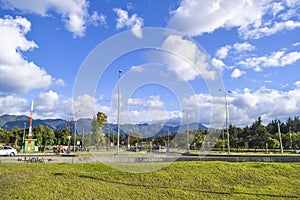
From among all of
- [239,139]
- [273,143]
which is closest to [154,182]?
[273,143]

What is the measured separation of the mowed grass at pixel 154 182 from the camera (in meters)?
11.6

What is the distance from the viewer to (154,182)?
13.6m

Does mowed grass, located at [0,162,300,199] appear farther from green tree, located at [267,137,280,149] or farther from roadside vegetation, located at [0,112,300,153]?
green tree, located at [267,137,280,149]

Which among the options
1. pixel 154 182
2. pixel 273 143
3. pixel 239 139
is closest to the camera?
pixel 154 182

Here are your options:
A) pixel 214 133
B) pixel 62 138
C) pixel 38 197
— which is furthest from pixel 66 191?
pixel 62 138

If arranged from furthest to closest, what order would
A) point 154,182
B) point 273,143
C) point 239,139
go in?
1. point 239,139
2. point 273,143
3. point 154,182

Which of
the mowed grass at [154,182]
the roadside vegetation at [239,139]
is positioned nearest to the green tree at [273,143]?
the roadside vegetation at [239,139]

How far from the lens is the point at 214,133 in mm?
18109

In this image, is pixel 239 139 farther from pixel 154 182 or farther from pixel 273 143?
pixel 154 182

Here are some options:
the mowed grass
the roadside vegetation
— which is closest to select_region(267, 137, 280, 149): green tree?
the roadside vegetation

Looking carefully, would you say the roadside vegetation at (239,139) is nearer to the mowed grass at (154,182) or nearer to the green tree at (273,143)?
the green tree at (273,143)

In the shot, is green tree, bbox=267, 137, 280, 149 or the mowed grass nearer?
the mowed grass

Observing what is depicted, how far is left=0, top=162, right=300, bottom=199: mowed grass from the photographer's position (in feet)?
38.0

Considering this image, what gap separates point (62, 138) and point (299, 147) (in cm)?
6748
